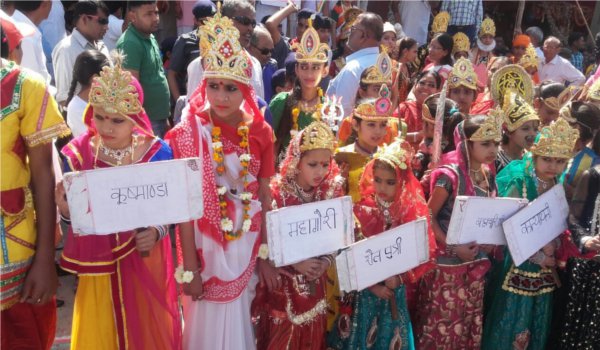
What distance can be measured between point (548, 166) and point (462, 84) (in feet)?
5.63

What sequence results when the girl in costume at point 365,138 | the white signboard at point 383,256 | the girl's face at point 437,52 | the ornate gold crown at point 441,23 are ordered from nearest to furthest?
the white signboard at point 383,256 < the girl in costume at point 365,138 < the girl's face at point 437,52 < the ornate gold crown at point 441,23

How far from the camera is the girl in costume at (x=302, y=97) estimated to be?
450 cm

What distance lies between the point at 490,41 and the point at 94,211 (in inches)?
293

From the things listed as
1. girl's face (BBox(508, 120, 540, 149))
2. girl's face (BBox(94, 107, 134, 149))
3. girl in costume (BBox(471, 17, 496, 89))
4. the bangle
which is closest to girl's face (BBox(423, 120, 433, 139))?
girl's face (BBox(508, 120, 540, 149))

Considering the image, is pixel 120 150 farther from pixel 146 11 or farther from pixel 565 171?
pixel 565 171

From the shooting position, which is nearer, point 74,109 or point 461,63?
point 74,109

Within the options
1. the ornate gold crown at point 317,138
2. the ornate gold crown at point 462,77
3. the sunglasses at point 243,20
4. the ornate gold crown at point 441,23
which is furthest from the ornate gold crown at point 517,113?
the ornate gold crown at point 441,23

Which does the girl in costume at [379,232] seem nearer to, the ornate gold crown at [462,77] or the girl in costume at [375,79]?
the girl in costume at [375,79]

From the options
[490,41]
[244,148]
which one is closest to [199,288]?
[244,148]

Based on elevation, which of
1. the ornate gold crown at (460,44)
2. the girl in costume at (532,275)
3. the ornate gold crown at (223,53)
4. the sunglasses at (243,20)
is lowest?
the girl in costume at (532,275)

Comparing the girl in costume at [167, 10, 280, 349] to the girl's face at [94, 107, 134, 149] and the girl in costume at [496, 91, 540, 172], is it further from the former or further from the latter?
the girl in costume at [496, 91, 540, 172]

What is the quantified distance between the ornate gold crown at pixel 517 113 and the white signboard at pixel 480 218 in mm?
890

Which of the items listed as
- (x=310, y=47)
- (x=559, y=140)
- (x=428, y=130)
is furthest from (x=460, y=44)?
(x=559, y=140)

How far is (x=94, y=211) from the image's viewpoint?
2.42 metres
